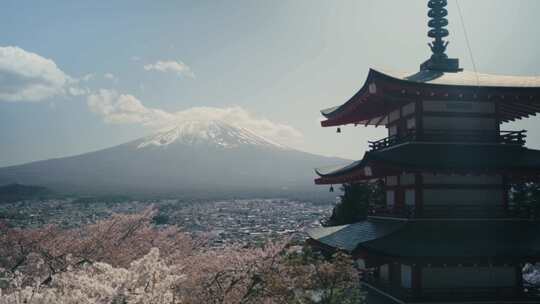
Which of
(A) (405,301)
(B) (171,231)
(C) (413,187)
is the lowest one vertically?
(A) (405,301)

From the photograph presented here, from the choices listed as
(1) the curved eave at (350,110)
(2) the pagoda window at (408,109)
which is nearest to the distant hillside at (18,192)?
(1) the curved eave at (350,110)

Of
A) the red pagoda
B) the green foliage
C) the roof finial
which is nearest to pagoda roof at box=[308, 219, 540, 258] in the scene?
the red pagoda

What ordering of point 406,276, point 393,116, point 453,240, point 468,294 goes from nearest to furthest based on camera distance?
point 453,240
point 468,294
point 406,276
point 393,116

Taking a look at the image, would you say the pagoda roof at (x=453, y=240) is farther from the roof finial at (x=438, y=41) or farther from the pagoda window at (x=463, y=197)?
the roof finial at (x=438, y=41)

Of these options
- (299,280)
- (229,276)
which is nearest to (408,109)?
(299,280)

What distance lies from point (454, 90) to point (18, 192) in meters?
99.6

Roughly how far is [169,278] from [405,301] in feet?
19.9

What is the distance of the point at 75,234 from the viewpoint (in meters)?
14.7

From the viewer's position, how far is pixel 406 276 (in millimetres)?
11992

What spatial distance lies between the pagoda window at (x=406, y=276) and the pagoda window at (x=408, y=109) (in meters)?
3.96

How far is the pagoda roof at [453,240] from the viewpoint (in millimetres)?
10516

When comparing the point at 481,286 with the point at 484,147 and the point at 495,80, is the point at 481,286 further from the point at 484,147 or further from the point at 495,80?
the point at 495,80

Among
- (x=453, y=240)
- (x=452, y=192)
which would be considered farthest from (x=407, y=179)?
(x=453, y=240)

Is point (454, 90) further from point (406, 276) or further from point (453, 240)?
point (406, 276)
